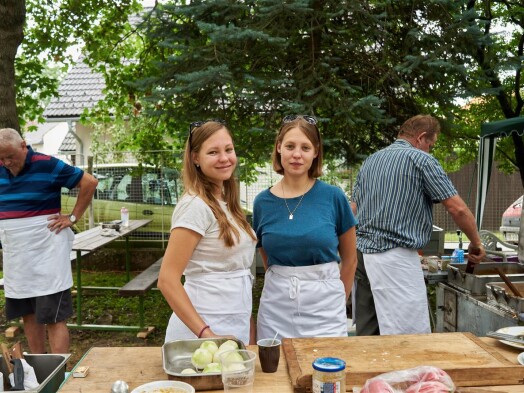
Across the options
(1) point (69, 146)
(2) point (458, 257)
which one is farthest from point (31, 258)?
(1) point (69, 146)

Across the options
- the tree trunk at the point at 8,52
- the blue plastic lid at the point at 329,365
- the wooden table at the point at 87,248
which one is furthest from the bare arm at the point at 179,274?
the tree trunk at the point at 8,52

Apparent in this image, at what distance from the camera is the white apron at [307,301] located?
2.77m

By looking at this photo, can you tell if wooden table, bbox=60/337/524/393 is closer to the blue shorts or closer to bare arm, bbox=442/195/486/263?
bare arm, bbox=442/195/486/263

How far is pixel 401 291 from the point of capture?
4102 mm

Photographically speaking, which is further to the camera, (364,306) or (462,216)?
(364,306)

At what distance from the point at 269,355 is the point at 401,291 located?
2.24 metres

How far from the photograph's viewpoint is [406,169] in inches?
A: 161

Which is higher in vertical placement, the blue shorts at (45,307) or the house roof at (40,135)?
the house roof at (40,135)

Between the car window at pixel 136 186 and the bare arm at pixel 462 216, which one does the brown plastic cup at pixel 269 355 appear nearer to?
the bare arm at pixel 462 216

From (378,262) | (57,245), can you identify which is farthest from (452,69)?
(57,245)

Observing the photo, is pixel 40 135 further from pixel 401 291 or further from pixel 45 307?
pixel 401 291

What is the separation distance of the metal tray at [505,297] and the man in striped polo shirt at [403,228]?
0.47 metres

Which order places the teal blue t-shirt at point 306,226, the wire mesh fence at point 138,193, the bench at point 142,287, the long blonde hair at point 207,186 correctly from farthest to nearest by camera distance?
1. the wire mesh fence at point 138,193
2. the bench at point 142,287
3. the teal blue t-shirt at point 306,226
4. the long blonde hair at point 207,186

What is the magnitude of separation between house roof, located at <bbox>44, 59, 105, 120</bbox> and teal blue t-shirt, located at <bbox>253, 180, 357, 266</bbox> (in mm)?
14418
